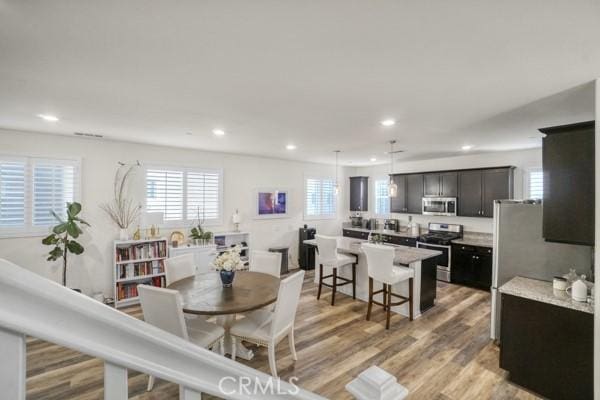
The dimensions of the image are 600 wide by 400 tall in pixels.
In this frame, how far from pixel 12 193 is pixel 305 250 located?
16.2ft

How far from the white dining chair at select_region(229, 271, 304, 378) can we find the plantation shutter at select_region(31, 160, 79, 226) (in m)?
3.21

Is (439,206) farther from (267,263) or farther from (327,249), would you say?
(267,263)

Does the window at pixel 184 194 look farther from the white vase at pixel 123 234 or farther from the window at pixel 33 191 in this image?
the window at pixel 33 191

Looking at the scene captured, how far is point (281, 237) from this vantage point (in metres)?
6.54

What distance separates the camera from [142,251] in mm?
4543

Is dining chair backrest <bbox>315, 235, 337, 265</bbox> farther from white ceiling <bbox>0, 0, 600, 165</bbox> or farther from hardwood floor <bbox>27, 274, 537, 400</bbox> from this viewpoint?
white ceiling <bbox>0, 0, 600, 165</bbox>

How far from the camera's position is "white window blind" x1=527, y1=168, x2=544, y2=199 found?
4.94 metres

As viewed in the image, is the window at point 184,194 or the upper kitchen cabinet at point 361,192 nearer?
the window at point 184,194

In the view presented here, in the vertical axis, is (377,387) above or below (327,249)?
above

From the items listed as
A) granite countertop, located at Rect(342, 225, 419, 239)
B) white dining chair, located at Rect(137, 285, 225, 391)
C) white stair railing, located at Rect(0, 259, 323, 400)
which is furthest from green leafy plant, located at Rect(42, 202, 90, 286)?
granite countertop, located at Rect(342, 225, 419, 239)

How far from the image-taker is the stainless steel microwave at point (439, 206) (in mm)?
5783

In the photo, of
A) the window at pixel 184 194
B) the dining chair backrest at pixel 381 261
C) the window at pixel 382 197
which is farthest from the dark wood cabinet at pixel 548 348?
the window at pixel 382 197

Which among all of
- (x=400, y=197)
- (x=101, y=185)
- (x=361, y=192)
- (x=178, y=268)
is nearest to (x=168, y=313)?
(x=178, y=268)

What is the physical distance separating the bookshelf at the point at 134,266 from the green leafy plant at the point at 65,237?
1.74 ft
